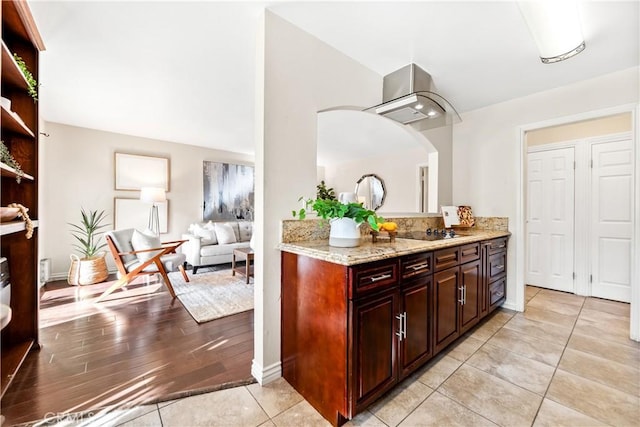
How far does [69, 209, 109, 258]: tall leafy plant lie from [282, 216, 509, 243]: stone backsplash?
3.72 m

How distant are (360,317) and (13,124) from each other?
243 cm

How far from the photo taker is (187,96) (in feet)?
9.66

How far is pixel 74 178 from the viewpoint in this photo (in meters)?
4.02

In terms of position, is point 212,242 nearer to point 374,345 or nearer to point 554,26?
point 374,345

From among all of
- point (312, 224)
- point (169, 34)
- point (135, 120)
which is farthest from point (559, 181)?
point (135, 120)

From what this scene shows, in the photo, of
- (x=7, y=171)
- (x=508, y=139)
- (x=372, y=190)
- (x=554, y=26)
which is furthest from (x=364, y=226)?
(x=372, y=190)

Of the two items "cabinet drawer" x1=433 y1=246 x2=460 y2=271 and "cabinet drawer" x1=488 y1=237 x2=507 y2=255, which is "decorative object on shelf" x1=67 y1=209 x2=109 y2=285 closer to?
"cabinet drawer" x1=433 y1=246 x2=460 y2=271

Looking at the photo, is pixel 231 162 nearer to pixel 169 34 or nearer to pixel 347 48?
pixel 169 34

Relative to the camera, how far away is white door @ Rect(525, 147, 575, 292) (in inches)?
134

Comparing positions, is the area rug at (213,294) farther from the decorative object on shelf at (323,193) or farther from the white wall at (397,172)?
the white wall at (397,172)

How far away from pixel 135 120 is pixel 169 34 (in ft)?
7.76

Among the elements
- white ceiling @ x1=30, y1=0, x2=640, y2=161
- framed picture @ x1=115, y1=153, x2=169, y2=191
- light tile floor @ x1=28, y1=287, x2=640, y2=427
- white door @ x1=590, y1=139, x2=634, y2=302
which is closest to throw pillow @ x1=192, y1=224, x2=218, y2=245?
framed picture @ x1=115, y1=153, x2=169, y2=191

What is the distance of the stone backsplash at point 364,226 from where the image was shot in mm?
1752

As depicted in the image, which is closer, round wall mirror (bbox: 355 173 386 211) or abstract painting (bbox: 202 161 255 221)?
abstract painting (bbox: 202 161 255 221)
